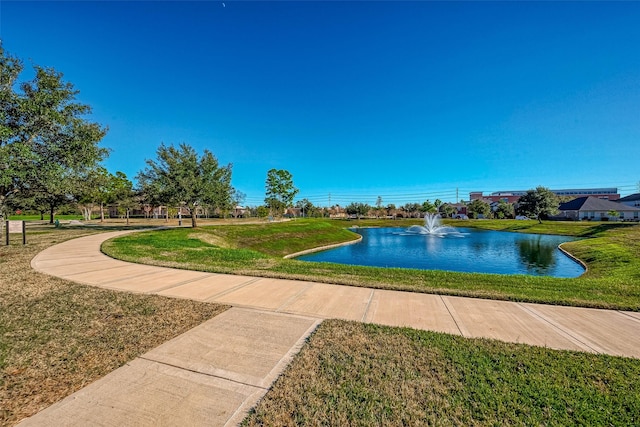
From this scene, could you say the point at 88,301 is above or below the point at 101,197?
below

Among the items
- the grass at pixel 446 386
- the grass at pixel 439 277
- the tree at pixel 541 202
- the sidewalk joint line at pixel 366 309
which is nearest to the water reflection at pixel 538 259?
the grass at pixel 439 277

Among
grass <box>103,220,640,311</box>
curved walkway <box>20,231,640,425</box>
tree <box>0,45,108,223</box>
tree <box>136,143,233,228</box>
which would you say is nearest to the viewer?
curved walkway <box>20,231,640,425</box>

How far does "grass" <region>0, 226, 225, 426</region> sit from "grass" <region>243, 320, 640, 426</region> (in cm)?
199

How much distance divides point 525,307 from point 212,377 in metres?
5.53

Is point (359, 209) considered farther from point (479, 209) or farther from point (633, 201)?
point (633, 201)

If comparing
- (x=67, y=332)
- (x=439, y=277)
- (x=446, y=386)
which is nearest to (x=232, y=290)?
(x=67, y=332)

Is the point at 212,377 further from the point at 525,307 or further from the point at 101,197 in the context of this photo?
the point at 101,197

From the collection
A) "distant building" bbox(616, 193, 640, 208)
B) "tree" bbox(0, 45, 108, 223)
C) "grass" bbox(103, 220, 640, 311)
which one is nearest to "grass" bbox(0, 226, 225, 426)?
"grass" bbox(103, 220, 640, 311)

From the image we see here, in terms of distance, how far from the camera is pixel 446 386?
8.66 feet

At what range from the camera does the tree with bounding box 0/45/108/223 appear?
29.3 feet

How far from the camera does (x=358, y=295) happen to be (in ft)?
18.9

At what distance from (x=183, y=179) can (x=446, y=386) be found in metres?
21.5

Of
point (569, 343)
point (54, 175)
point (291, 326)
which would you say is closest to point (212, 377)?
point (291, 326)

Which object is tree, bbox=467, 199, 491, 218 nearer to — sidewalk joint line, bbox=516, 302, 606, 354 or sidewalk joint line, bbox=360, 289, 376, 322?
sidewalk joint line, bbox=516, 302, 606, 354
